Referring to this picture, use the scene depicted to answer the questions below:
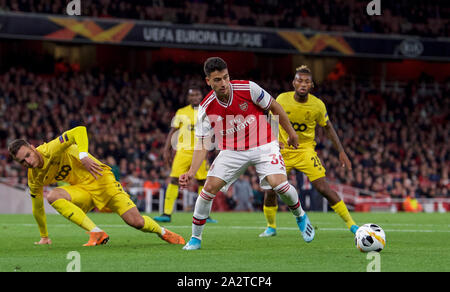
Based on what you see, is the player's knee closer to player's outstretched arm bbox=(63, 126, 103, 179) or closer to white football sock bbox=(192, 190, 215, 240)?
player's outstretched arm bbox=(63, 126, 103, 179)

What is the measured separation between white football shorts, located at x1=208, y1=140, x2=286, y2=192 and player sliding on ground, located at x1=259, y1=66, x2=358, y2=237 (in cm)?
197

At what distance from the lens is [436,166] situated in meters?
28.9

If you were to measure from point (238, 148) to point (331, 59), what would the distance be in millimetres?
31933

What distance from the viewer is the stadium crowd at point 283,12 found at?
30.5 m

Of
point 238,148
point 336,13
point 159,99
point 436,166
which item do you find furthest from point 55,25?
point 238,148

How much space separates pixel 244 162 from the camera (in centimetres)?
835

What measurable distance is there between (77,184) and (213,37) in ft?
73.7

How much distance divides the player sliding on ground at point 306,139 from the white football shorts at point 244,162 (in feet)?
6.46

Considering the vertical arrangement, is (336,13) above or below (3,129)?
above

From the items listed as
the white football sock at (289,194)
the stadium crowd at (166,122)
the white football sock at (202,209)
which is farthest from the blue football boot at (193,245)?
the stadium crowd at (166,122)

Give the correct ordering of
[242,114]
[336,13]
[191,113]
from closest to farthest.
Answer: [242,114]
[191,113]
[336,13]

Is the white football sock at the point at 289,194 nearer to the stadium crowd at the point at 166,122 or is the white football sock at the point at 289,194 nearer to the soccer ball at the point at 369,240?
the soccer ball at the point at 369,240

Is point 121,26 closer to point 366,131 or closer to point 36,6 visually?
point 36,6

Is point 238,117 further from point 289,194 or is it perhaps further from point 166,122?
point 166,122
